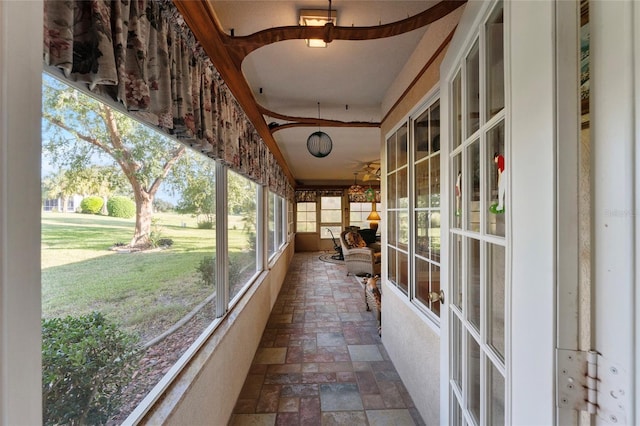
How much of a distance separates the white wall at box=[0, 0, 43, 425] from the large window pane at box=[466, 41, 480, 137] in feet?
3.91

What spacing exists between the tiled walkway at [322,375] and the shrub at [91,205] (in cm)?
173

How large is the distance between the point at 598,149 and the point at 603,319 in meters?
0.30

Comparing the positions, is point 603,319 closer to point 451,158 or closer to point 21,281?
point 451,158

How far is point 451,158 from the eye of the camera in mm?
1160

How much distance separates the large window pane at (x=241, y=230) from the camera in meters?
2.22

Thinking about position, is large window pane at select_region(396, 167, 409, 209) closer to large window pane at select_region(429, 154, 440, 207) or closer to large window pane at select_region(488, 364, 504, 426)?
large window pane at select_region(429, 154, 440, 207)

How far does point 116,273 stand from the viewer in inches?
36.7

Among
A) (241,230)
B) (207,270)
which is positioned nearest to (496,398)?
(207,270)

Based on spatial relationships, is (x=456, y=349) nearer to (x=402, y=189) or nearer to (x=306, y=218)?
(x=402, y=189)

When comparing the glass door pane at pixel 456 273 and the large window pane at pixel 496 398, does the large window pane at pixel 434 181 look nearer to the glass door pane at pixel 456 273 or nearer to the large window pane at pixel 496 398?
the glass door pane at pixel 456 273

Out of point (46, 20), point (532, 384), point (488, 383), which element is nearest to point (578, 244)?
point (532, 384)

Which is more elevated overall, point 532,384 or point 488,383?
point 532,384

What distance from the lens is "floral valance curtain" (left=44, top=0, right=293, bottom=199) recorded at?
0.62m

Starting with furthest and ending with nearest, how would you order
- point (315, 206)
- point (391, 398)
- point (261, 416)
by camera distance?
point (315, 206) → point (391, 398) → point (261, 416)
